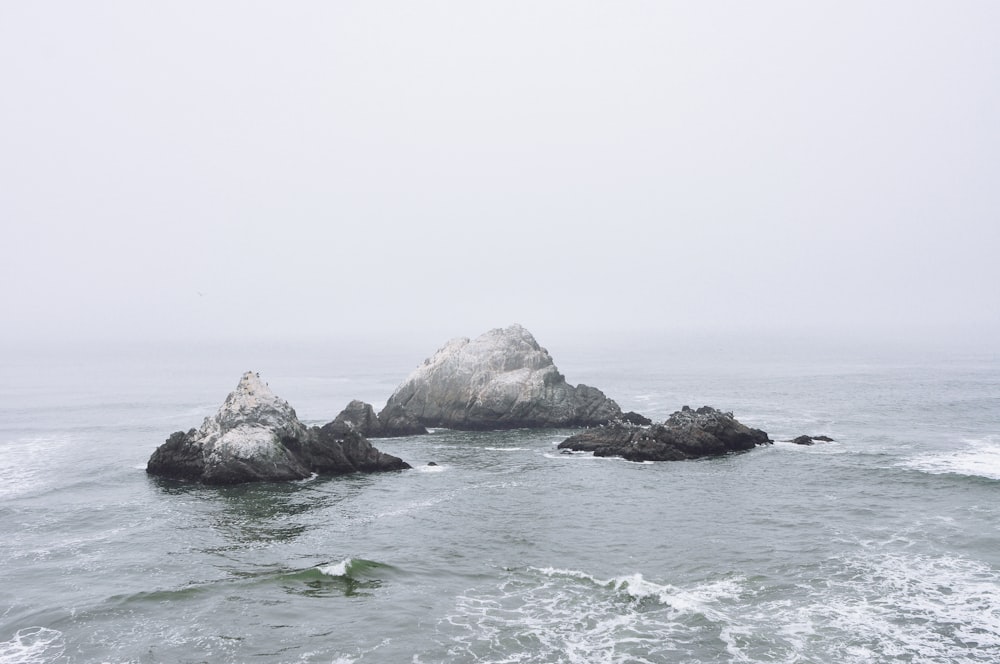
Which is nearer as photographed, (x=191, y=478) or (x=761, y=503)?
(x=761, y=503)

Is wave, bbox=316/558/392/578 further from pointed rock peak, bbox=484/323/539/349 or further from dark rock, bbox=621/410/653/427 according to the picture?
pointed rock peak, bbox=484/323/539/349

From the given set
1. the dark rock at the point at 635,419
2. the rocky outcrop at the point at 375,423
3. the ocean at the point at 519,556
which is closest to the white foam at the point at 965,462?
the ocean at the point at 519,556

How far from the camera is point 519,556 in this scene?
31188 mm

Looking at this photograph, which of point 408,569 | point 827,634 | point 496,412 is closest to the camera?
point 827,634

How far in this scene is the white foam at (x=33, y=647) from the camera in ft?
72.9

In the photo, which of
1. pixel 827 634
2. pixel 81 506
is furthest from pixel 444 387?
pixel 827 634

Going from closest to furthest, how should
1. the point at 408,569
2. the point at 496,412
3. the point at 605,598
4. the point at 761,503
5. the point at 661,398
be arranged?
the point at 605,598
the point at 408,569
the point at 761,503
the point at 496,412
the point at 661,398

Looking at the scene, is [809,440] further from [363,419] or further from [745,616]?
[363,419]

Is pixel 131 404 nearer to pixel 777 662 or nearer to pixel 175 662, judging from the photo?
pixel 175 662

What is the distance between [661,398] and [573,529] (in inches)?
2077

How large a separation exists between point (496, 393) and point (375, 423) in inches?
430

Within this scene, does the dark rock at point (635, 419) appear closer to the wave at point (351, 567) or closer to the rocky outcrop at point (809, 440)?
the rocky outcrop at point (809, 440)

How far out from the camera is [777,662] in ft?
70.3

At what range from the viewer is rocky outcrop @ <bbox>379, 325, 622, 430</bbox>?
2564 inches
